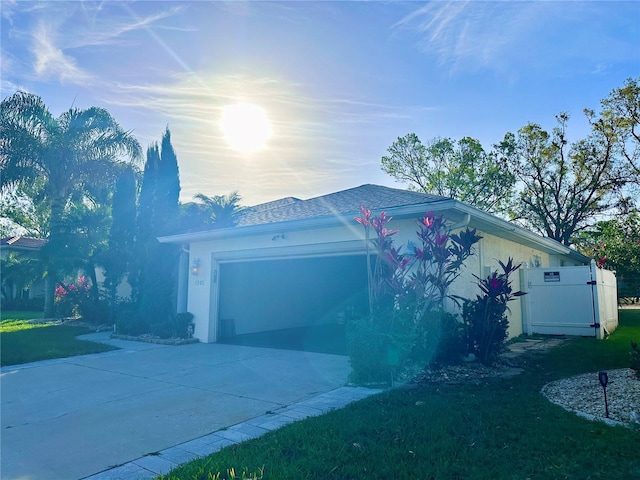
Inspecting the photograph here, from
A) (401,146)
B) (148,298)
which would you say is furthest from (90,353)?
(401,146)

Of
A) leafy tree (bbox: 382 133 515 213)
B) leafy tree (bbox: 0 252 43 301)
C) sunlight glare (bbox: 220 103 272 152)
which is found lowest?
leafy tree (bbox: 0 252 43 301)

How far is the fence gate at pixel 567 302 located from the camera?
12.2 m

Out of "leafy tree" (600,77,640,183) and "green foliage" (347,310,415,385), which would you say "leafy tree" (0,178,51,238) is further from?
"leafy tree" (600,77,640,183)

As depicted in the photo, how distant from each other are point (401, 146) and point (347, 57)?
2245cm

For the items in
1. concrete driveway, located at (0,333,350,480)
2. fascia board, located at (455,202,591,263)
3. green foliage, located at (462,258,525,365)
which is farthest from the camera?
fascia board, located at (455,202,591,263)

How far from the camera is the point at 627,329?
14391 millimetres

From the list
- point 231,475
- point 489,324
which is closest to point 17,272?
point 489,324

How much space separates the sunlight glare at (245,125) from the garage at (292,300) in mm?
3319

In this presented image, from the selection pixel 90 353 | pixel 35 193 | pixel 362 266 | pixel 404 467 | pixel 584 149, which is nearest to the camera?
pixel 404 467

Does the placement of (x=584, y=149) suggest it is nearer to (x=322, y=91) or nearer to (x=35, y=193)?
(x=322, y=91)

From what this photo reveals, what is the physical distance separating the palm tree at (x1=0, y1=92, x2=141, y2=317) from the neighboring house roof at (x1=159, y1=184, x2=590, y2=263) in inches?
340

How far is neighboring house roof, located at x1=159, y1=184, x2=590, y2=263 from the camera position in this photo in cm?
824

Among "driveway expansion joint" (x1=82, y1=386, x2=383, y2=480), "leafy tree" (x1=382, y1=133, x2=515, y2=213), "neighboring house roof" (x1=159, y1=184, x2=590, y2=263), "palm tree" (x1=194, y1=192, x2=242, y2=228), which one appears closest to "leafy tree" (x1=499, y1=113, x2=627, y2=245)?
"leafy tree" (x1=382, y1=133, x2=515, y2=213)

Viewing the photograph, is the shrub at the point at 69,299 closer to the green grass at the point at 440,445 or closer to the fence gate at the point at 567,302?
the green grass at the point at 440,445
